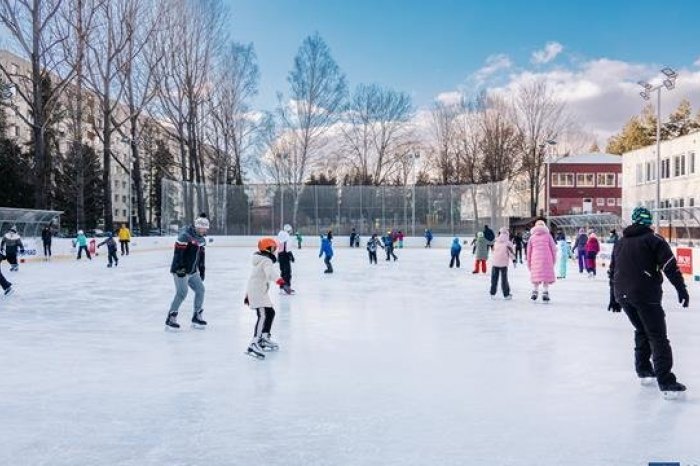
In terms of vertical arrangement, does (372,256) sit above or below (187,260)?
below

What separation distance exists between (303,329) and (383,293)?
4373 millimetres

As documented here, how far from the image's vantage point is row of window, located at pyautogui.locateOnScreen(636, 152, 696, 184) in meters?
30.7

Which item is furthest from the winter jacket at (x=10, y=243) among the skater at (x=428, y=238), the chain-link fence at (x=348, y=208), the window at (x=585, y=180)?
the window at (x=585, y=180)

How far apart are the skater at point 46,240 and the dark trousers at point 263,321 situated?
18212mm

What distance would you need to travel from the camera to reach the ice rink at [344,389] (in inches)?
130

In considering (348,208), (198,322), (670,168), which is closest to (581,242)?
(198,322)

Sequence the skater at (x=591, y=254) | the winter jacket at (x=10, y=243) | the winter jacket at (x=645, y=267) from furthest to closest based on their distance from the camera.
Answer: the winter jacket at (x=10, y=243), the skater at (x=591, y=254), the winter jacket at (x=645, y=267)

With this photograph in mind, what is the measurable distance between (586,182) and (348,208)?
27.2m

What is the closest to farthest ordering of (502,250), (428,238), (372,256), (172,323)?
(172,323)
(502,250)
(372,256)
(428,238)

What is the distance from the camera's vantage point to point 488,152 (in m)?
50.8

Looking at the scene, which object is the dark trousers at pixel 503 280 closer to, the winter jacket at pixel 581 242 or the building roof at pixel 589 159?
the winter jacket at pixel 581 242

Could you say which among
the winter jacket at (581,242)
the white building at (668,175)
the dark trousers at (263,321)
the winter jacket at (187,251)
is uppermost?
the white building at (668,175)

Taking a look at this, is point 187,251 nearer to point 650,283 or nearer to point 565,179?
point 650,283

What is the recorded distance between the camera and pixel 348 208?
36.0m
